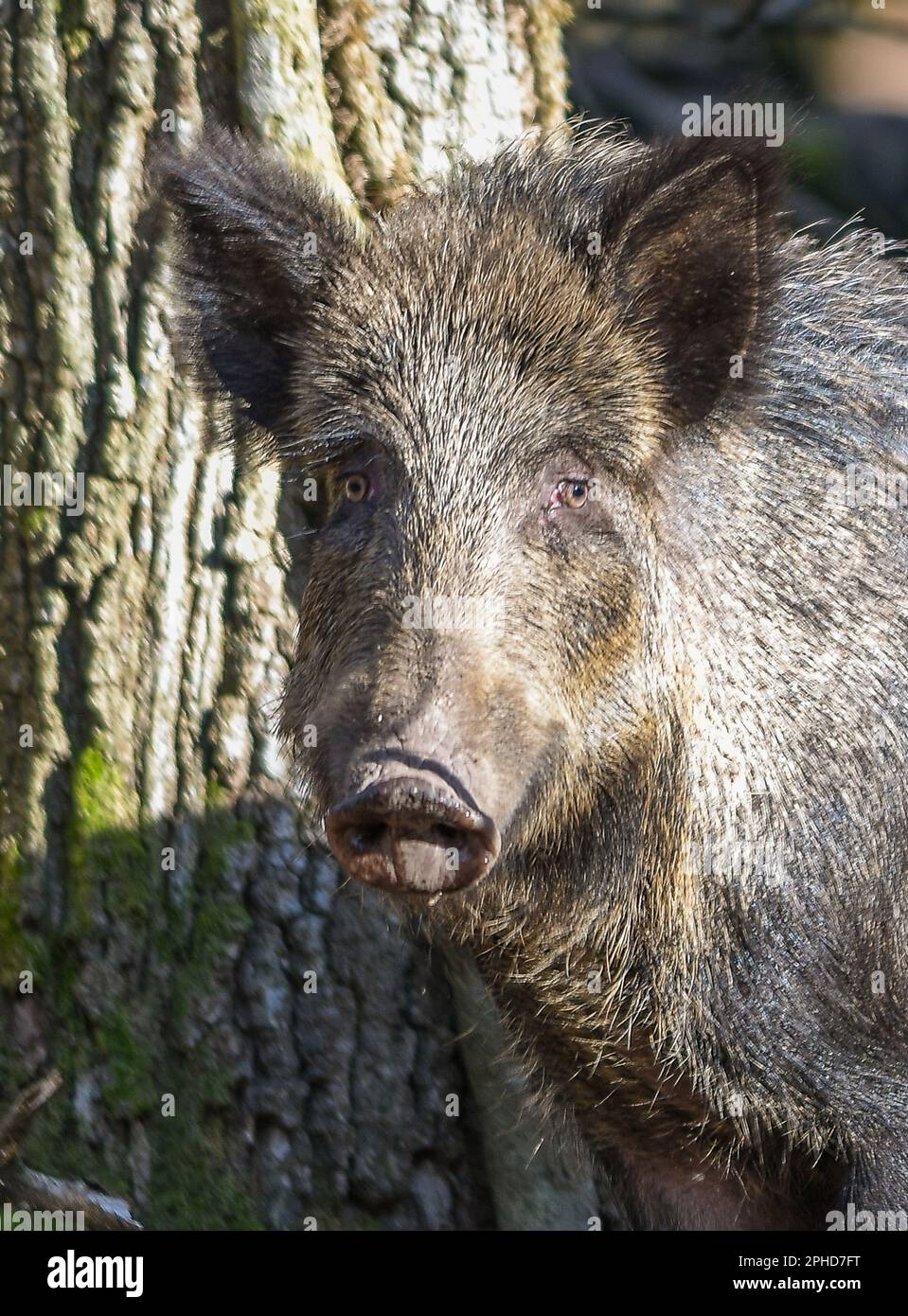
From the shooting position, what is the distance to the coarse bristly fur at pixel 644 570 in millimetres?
4215

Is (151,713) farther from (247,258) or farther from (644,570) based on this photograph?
(644,570)

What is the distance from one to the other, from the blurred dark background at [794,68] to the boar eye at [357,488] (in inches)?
239

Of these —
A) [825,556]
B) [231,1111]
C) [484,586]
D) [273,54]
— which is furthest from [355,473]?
[231,1111]

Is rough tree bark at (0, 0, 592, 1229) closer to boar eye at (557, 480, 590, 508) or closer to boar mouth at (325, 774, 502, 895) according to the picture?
boar eye at (557, 480, 590, 508)

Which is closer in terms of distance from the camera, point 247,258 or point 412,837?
point 412,837

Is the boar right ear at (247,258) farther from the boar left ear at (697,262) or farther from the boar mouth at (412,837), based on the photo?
the boar mouth at (412,837)

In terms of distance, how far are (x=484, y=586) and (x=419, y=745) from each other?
2.10 feet

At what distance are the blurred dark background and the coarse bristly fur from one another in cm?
565

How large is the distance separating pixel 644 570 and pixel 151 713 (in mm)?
1819

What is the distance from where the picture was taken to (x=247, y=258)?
15.4 ft

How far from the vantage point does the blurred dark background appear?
10.2 meters

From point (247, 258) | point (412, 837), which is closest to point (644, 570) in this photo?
point (412, 837)
